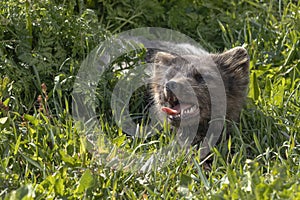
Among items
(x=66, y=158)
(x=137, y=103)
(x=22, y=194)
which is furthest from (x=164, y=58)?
(x=22, y=194)

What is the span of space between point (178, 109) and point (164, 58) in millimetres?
712

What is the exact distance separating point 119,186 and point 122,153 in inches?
14.9

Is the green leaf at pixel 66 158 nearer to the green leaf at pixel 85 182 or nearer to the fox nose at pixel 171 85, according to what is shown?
the green leaf at pixel 85 182

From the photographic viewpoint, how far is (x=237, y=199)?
3777 millimetres

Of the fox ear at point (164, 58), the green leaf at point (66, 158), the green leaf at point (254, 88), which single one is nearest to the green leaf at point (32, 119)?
the green leaf at point (66, 158)

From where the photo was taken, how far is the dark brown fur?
5.26m

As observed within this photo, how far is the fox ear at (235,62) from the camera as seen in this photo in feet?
18.3

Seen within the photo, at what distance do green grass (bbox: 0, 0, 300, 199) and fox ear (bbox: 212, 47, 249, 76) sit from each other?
300 millimetres

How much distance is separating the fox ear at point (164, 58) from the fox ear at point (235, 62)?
0.42m

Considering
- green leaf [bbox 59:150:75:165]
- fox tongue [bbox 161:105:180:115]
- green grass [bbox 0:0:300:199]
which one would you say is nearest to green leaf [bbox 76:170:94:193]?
green grass [bbox 0:0:300:199]

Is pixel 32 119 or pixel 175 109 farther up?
pixel 32 119

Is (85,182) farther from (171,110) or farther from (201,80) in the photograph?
(201,80)

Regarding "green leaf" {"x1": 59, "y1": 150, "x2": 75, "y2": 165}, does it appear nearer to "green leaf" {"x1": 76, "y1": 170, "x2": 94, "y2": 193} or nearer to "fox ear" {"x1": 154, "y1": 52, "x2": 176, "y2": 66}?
"green leaf" {"x1": 76, "y1": 170, "x2": 94, "y2": 193}

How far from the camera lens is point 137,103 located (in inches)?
226
